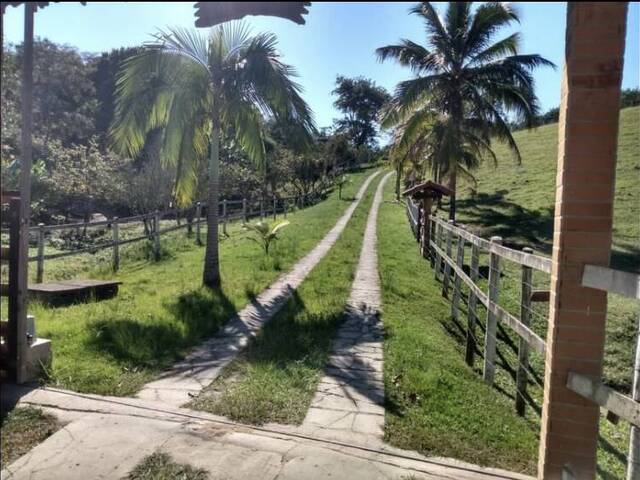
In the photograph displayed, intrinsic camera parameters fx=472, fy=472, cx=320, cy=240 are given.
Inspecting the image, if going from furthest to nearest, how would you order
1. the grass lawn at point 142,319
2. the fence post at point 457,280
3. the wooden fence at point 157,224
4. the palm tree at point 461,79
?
the palm tree at point 461,79
the wooden fence at point 157,224
the fence post at point 457,280
the grass lawn at point 142,319

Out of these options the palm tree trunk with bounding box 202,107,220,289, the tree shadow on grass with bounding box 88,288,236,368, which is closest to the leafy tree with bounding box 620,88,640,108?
the tree shadow on grass with bounding box 88,288,236,368

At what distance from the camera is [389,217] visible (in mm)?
25156

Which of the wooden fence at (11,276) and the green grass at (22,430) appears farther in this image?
A: the wooden fence at (11,276)

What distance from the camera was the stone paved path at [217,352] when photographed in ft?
13.3

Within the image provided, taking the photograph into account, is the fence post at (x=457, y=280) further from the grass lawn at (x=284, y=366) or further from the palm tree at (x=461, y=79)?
the palm tree at (x=461, y=79)

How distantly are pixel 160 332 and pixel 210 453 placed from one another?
2.81 metres

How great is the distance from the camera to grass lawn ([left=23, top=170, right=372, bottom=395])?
4.36m

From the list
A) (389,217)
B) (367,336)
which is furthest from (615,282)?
(389,217)

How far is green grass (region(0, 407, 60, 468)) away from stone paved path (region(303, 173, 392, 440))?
5.92 ft

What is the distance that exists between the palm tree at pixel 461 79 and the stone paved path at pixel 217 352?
8.41 m

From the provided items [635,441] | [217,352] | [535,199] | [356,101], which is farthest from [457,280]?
[356,101]

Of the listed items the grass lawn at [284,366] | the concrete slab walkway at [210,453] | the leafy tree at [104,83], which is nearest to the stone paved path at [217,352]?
the grass lawn at [284,366]

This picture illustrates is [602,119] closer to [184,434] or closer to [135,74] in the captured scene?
[184,434]

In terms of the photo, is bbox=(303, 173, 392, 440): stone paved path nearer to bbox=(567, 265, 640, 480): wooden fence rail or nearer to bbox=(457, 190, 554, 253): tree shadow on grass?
bbox=(567, 265, 640, 480): wooden fence rail
